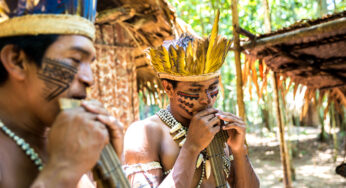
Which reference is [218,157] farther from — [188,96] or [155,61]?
[155,61]

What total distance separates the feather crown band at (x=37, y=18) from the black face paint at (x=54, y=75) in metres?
0.12

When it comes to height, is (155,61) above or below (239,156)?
above

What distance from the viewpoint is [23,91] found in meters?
1.07

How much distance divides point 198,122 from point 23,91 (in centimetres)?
116

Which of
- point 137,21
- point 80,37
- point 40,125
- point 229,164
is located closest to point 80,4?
point 80,37

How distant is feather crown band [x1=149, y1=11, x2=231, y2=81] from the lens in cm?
217

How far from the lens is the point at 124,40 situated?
159 inches

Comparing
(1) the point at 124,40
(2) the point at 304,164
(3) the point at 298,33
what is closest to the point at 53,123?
(1) the point at 124,40

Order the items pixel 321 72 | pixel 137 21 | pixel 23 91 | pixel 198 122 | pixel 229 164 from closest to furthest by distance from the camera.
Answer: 1. pixel 23 91
2. pixel 198 122
3. pixel 229 164
4. pixel 137 21
5. pixel 321 72

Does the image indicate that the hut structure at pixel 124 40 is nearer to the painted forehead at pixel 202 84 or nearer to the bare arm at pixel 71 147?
the painted forehead at pixel 202 84

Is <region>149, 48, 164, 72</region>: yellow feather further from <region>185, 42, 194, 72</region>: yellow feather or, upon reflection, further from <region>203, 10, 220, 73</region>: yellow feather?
<region>203, 10, 220, 73</region>: yellow feather

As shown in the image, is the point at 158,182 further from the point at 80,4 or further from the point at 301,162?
the point at 301,162

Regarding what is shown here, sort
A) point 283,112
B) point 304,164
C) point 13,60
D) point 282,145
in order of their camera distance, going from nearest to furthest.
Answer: point 13,60 → point 282,145 → point 304,164 → point 283,112

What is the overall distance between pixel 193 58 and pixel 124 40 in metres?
2.08
